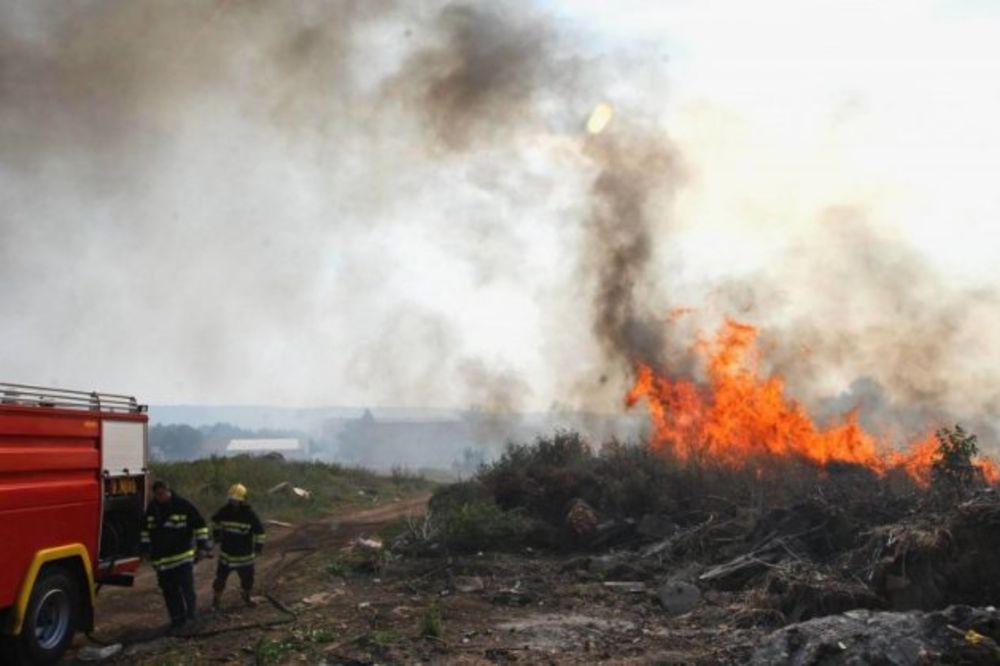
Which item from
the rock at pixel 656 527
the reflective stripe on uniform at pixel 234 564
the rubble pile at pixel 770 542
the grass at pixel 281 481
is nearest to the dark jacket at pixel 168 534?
the reflective stripe on uniform at pixel 234 564

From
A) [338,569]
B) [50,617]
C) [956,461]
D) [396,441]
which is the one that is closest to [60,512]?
[50,617]

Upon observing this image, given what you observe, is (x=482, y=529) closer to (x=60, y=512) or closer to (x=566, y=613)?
(x=566, y=613)

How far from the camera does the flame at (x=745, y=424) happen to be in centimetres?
1817

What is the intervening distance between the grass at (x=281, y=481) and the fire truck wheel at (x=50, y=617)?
11.4 meters

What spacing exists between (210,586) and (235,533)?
8.74 ft

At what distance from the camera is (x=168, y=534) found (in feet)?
30.7

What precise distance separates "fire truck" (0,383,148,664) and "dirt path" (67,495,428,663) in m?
0.86

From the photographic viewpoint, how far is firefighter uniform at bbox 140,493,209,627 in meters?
9.35

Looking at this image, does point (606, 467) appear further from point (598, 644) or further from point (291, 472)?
point (291, 472)

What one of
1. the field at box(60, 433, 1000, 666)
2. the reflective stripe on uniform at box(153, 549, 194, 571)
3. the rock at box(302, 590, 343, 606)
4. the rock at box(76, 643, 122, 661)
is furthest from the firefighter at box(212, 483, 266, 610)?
the rock at box(76, 643, 122, 661)

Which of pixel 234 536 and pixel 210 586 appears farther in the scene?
pixel 210 586

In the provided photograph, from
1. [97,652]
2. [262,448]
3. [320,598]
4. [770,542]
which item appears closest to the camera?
[97,652]

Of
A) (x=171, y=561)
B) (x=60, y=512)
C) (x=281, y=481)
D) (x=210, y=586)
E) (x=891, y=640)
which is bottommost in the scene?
(x=210, y=586)

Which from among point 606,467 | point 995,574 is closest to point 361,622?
point 995,574
